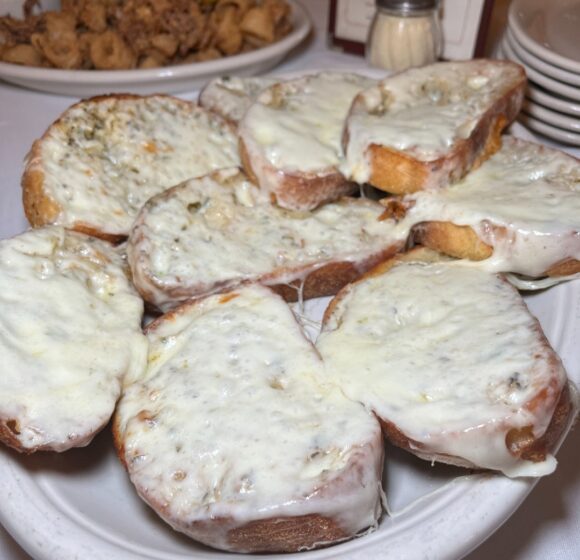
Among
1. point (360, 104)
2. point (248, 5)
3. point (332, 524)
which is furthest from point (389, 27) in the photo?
point (332, 524)

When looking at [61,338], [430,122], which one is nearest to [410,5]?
[430,122]

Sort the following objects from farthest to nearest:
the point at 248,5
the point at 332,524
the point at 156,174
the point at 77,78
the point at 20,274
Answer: the point at 248,5 → the point at 77,78 → the point at 156,174 → the point at 20,274 → the point at 332,524

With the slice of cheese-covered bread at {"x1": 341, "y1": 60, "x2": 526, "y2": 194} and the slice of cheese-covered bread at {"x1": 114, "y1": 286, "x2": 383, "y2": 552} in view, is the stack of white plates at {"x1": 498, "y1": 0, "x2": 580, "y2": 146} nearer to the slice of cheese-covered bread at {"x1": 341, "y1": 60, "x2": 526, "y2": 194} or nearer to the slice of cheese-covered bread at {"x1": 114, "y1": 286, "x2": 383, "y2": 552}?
the slice of cheese-covered bread at {"x1": 341, "y1": 60, "x2": 526, "y2": 194}

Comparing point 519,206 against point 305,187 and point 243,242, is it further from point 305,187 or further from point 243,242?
point 243,242

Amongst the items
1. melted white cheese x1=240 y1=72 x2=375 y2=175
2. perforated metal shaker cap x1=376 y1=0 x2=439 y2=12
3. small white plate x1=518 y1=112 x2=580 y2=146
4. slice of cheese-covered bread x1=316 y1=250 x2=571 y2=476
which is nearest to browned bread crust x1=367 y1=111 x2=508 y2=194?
melted white cheese x1=240 y1=72 x2=375 y2=175

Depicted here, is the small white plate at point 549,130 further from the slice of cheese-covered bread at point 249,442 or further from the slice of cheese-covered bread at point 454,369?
the slice of cheese-covered bread at point 249,442

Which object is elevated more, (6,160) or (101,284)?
(101,284)

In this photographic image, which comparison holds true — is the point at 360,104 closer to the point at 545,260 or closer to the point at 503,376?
the point at 545,260
